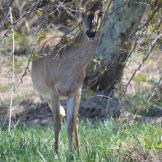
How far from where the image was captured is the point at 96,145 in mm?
6957

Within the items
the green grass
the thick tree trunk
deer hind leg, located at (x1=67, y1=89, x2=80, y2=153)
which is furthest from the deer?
the thick tree trunk

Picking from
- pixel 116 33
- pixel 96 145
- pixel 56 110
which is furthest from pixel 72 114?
pixel 116 33

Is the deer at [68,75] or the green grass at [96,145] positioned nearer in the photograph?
the green grass at [96,145]

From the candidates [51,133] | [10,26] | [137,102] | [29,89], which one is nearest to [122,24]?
[137,102]

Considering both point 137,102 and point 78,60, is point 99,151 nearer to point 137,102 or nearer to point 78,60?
point 78,60

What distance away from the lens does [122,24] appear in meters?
11.5

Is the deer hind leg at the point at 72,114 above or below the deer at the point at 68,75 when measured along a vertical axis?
below

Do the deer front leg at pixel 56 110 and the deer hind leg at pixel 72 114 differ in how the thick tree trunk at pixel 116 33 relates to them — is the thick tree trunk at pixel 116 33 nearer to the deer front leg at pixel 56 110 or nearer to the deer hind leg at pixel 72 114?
the deer hind leg at pixel 72 114

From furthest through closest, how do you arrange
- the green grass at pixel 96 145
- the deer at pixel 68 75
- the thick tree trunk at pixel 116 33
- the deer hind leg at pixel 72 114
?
1. the thick tree trunk at pixel 116 33
2. the deer hind leg at pixel 72 114
3. the deer at pixel 68 75
4. the green grass at pixel 96 145

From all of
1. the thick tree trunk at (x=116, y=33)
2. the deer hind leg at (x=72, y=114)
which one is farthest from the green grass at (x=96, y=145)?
the thick tree trunk at (x=116, y=33)

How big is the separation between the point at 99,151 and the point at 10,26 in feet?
5.64

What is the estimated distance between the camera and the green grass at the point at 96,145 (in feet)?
21.9

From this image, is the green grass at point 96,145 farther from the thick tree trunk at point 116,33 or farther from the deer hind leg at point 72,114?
the thick tree trunk at point 116,33

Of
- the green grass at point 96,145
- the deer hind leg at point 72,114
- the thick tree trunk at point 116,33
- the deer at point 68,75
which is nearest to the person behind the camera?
the green grass at point 96,145
